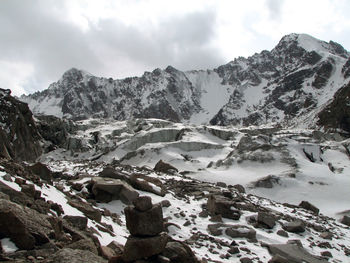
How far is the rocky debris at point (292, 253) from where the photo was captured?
15266 millimetres

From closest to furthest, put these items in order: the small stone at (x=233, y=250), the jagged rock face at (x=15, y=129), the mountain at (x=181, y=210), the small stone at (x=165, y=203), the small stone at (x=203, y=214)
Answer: the mountain at (x=181, y=210), the small stone at (x=233, y=250), the small stone at (x=203, y=214), the small stone at (x=165, y=203), the jagged rock face at (x=15, y=129)

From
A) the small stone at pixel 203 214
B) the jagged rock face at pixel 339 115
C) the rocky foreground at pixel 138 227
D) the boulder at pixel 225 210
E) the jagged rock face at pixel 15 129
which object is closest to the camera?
the rocky foreground at pixel 138 227

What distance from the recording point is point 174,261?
966cm

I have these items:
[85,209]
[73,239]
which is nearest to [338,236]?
[85,209]

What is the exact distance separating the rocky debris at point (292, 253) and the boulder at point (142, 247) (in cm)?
804

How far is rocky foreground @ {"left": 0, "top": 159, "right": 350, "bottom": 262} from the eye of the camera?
27.6 ft

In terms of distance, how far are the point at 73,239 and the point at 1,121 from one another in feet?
166

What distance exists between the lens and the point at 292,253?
15883mm

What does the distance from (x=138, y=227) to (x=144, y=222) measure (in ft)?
0.70

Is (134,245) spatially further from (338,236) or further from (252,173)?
(252,173)

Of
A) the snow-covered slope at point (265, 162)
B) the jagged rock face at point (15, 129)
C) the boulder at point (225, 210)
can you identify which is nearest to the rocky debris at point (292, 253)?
the boulder at point (225, 210)

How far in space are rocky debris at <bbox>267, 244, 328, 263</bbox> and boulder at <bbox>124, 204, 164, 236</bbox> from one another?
8.10 metres

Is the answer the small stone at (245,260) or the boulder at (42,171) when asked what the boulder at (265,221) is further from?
the boulder at (42,171)

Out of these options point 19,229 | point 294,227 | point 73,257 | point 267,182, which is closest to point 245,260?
point 294,227
